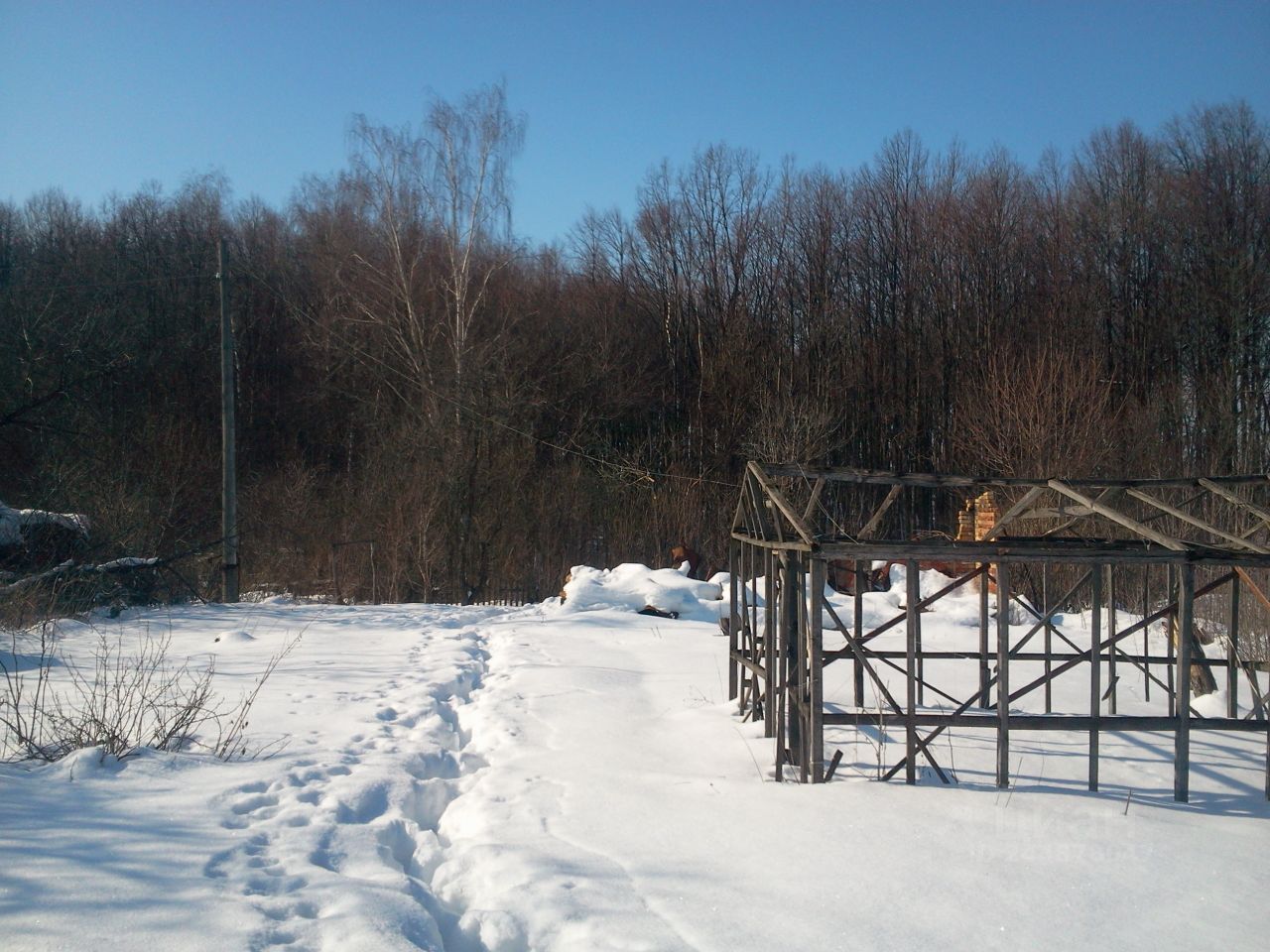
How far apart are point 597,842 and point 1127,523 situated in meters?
4.95

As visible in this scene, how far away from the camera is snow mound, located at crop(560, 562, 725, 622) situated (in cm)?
1837

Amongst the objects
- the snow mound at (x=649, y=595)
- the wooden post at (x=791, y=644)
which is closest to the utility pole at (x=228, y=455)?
the snow mound at (x=649, y=595)

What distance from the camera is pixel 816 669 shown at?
23.3 ft

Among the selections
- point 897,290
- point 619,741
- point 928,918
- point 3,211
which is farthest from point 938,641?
point 3,211

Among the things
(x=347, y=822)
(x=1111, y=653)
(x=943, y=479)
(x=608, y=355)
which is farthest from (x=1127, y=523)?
(x=608, y=355)

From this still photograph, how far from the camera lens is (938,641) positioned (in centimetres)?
1516

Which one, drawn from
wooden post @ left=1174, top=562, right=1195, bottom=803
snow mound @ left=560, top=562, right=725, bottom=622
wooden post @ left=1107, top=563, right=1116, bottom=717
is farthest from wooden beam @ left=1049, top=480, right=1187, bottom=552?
snow mound @ left=560, top=562, right=725, bottom=622

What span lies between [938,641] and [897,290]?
75.0ft

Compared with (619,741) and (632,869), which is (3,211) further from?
(632,869)

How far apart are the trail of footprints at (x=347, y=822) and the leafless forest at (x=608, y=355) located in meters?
13.9

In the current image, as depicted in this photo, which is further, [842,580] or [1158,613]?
[842,580]

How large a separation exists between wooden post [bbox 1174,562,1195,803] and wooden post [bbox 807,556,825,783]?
2.48 metres

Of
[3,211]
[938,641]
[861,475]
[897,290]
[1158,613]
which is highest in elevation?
[3,211]

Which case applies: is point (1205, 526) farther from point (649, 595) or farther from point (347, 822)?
point (649, 595)
